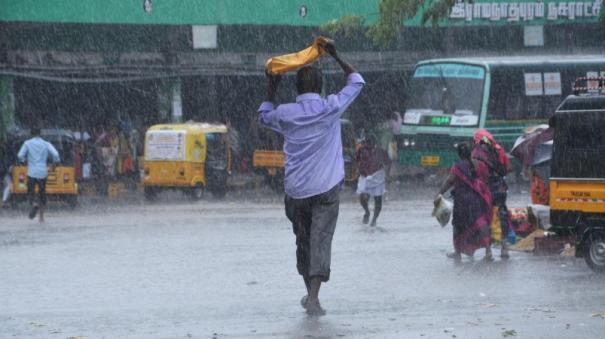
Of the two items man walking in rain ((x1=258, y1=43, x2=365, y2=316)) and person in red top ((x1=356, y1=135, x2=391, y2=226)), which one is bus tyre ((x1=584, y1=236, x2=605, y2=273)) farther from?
person in red top ((x1=356, y1=135, x2=391, y2=226))

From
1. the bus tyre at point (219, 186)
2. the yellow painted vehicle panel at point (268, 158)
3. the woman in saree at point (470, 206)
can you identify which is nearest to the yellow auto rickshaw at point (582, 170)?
the woman in saree at point (470, 206)

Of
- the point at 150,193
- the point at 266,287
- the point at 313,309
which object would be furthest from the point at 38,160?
the point at 313,309

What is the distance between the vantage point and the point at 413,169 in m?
34.0

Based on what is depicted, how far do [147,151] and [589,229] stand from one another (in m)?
15.5

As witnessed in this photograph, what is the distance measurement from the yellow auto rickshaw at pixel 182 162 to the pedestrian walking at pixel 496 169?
501 inches

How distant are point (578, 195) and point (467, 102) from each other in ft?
59.3

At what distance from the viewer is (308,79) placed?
370 inches

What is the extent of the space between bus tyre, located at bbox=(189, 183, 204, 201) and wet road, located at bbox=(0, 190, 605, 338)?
25.4 feet

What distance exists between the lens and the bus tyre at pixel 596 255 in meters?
12.7

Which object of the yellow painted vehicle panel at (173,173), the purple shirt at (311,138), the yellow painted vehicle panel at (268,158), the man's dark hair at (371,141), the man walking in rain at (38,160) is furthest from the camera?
the yellow painted vehicle panel at (268,158)

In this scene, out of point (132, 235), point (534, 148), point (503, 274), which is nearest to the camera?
point (503, 274)

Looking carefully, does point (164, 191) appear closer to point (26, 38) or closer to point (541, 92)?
point (26, 38)

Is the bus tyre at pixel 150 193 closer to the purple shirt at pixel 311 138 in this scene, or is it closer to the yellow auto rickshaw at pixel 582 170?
the yellow auto rickshaw at pixel 582 170

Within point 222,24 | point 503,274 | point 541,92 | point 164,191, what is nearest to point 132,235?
point 503,274
